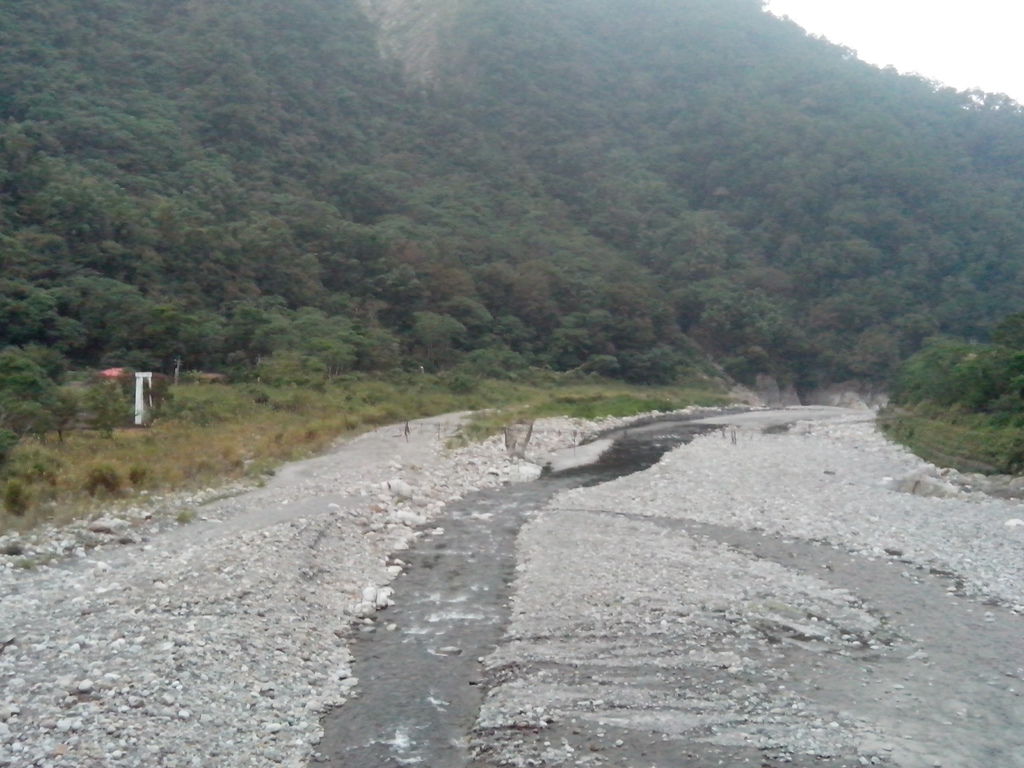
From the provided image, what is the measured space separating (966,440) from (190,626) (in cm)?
2516

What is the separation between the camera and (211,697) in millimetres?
8531

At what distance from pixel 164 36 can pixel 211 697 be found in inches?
3338

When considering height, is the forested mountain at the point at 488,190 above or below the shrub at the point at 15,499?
above

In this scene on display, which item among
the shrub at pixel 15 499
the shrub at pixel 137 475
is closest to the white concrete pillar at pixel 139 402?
the shrub at pixel 137 475

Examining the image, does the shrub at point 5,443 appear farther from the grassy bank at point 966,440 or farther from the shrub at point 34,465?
the grassy bank at point 966,440

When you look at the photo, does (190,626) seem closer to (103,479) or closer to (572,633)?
(572,633)

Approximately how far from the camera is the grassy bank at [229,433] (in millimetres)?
16281

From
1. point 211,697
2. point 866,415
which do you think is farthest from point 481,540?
point 866,415

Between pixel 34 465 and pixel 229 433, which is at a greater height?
pixel 34 465

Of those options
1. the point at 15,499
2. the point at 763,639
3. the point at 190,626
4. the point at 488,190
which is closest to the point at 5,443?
the point at 15,499

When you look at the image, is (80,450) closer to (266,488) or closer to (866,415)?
(266,488)

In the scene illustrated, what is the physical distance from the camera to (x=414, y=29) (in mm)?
116812

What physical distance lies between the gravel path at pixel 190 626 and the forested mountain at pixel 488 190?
24.0 metres

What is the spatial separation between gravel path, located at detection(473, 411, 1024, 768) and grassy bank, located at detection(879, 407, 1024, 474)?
5.05 m
